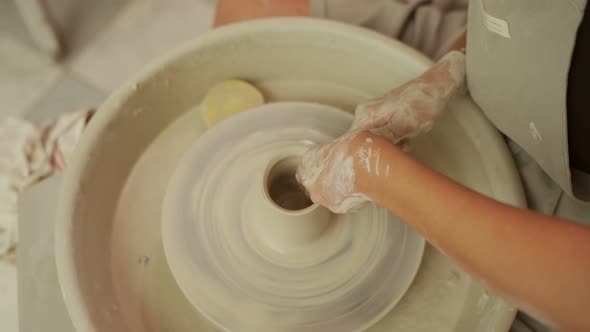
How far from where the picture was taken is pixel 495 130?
41.4 inches

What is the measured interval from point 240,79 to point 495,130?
23.3 inches

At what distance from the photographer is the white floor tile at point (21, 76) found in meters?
1.92

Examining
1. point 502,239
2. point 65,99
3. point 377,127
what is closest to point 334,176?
point 377,127

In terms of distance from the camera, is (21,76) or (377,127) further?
(21,76)

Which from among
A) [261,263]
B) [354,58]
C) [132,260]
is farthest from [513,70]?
[132,260]

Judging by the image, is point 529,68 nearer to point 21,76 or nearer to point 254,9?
point 254,9

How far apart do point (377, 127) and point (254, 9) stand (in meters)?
0.63

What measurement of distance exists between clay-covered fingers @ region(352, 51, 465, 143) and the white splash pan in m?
0.09

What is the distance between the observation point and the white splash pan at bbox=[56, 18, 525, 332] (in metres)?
1.01

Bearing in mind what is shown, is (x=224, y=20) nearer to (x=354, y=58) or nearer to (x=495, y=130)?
(x=354, y=58)

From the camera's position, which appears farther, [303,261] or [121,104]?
[121,104]

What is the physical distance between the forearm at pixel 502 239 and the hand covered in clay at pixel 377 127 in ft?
0.31

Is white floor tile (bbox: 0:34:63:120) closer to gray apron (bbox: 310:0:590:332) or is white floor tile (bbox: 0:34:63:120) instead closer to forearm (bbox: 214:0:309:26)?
forearm (bbox: 214:0:309:26)

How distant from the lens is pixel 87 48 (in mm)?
2025
